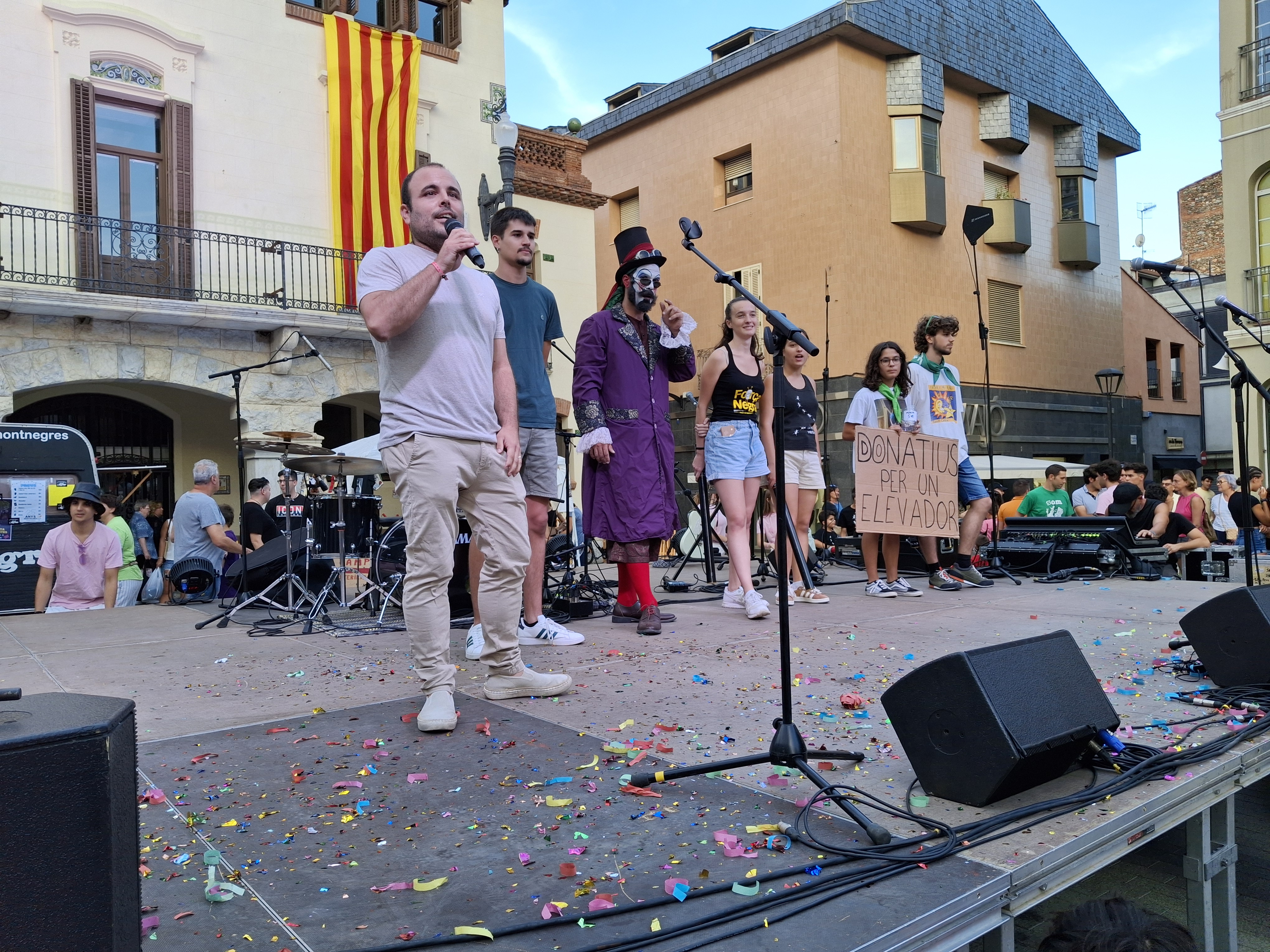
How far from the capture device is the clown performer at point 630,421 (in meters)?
4.97

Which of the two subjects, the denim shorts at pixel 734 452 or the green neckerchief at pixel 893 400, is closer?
the denim shorts at pixel 734 452

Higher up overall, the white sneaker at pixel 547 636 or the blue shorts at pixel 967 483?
the blue shorts at pixel 967 483

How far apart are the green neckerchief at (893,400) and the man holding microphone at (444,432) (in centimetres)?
419

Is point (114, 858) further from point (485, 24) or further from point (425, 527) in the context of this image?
point (485, 24)

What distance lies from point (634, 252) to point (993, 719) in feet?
11.4

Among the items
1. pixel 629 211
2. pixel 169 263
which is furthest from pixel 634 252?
pixel 629 211

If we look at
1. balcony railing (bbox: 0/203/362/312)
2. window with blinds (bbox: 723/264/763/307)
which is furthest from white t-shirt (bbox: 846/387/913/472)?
window with blinds (bbox: 723/264/763/307)

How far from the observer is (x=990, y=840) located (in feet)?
6.77

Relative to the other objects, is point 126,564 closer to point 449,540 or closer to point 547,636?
point 547,636

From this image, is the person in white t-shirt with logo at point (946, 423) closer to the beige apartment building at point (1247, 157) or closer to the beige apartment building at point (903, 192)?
the beige apartment building at point (903, 192)

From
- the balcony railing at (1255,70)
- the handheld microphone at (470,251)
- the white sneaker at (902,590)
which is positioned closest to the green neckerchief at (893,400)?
the white sneaker at (902,590)

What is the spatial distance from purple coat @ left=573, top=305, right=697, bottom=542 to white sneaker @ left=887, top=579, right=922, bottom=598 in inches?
90.9

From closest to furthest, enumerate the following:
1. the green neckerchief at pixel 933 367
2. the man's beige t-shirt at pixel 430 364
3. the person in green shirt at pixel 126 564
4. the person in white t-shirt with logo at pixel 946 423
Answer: the man's beige t-shirt at pixel 430 364 → the person in white t-shirt with logo at pixel 946 423 → the green neckerchief at pixel 933 367 → the person in green shirt at pixel 126 564

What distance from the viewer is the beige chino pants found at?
123 inches
